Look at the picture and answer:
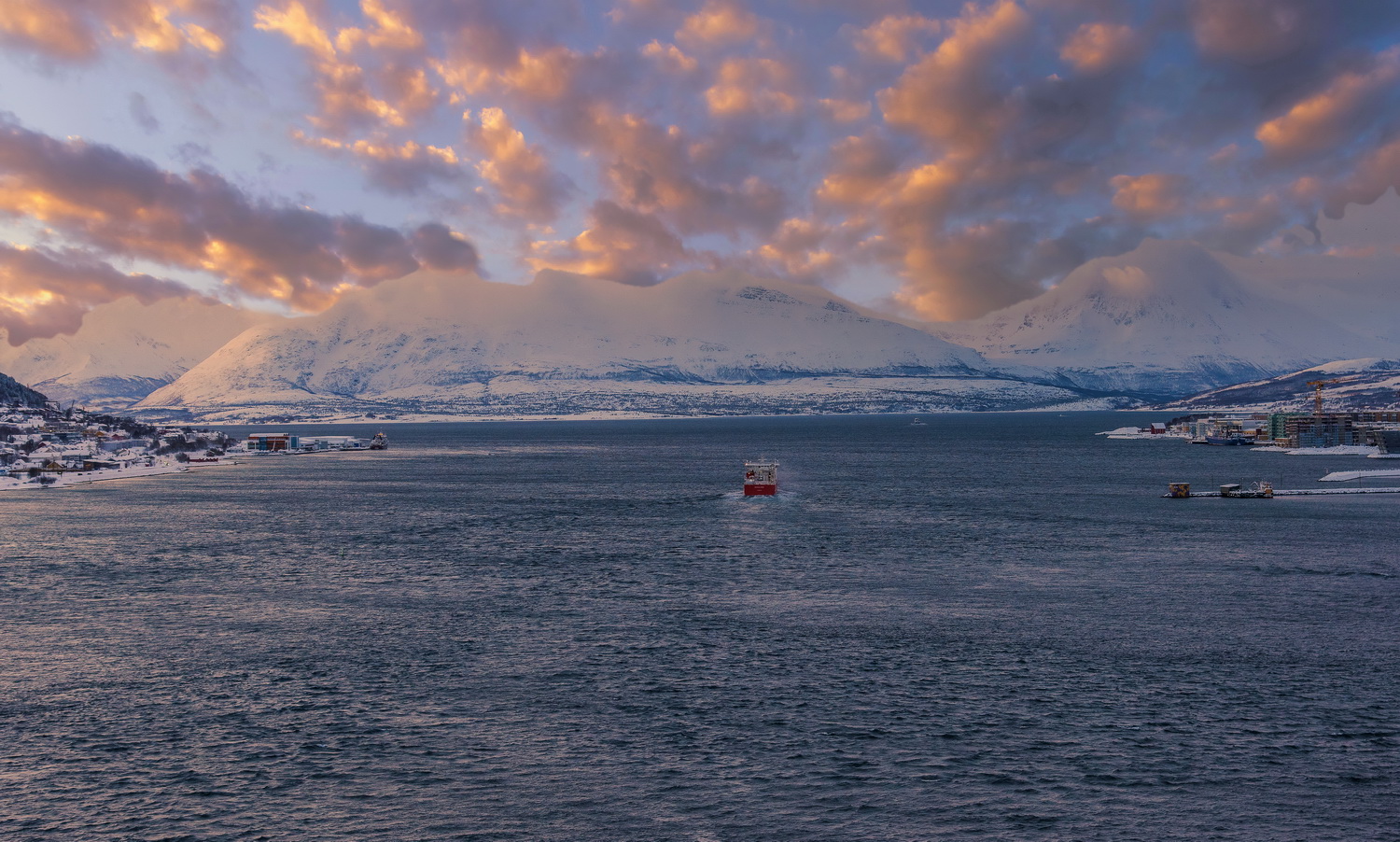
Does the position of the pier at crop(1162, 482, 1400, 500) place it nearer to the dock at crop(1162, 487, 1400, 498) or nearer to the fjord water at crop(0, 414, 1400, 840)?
the dock at crop(1162, 487, 1400, 498)

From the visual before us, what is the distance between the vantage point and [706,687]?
4631cm

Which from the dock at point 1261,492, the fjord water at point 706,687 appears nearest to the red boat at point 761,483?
the fjord water at point 706,687

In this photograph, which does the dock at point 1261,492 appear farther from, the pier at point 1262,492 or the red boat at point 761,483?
the red boat at point 761,483

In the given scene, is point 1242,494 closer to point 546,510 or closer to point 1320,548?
point 1320,548

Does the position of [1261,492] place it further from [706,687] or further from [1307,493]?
[706,687]

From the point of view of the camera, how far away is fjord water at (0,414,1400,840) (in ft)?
108

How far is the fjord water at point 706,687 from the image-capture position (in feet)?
108

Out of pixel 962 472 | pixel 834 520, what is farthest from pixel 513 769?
pixel 962 472

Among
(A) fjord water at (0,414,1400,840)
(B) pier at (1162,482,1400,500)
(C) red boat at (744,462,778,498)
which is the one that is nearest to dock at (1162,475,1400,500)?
(B) pier at (1162,482,1400,500)

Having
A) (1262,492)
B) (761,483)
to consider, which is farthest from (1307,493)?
(761,483)

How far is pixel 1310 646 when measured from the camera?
52.6 meters

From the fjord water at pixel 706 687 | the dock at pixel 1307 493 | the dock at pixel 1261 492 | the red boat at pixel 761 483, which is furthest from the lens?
the red boat at pixel 761 483

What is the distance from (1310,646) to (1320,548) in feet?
137

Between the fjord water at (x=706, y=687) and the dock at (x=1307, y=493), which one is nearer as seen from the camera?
the fjord water at (x=706, y=687)
